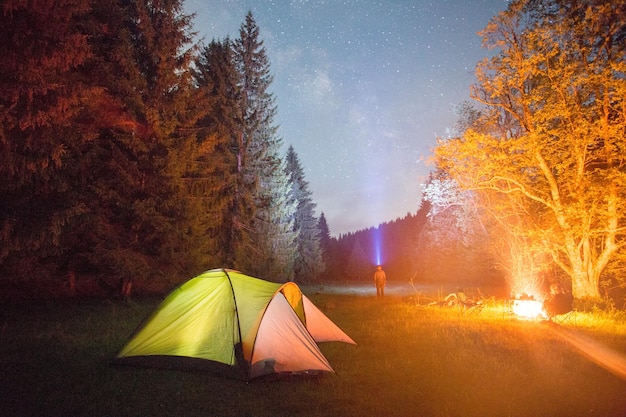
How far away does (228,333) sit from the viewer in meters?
7.44

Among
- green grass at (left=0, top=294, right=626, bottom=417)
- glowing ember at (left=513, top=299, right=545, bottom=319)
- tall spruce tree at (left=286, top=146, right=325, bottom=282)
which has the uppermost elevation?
tall spruce tree at (left=286, top=146, right=325, bottom=282)

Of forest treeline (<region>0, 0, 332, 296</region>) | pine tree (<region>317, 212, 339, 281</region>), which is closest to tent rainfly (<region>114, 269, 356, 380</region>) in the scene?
forest treeline (<region>0, 0, 332, 296</region>)

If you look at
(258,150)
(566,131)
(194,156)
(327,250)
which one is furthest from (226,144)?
(327,250)

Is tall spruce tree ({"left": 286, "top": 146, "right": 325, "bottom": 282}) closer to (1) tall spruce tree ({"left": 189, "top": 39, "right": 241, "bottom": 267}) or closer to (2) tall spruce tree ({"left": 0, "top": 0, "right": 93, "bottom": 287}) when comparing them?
(1) tall spruce tree ({"left": 189, "top": 39, "right": 241, "bottom": 267})

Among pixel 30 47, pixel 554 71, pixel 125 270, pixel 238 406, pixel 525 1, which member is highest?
pixel 525 1

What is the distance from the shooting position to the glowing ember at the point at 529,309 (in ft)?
43.5

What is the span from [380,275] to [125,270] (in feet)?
44.6

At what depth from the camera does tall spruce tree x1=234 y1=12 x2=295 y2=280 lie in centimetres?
2589

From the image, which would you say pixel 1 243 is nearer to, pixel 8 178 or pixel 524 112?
pixel 8 178

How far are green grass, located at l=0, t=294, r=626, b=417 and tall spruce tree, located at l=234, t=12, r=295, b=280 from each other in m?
15.7

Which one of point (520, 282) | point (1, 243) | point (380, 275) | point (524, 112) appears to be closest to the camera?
point (1, 243)

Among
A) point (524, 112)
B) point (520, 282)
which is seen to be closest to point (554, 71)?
point (524, 112)

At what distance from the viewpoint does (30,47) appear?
8.78 meters

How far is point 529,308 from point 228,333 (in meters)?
11.2
